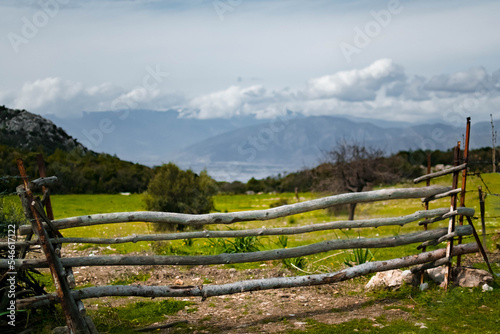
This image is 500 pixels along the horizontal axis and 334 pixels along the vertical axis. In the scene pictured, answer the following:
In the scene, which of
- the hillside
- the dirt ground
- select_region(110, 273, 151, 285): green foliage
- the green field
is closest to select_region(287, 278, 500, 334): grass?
the dirt ground

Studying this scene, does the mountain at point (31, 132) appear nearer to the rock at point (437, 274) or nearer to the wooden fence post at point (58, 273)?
the wooden fence post at point (58, 273)

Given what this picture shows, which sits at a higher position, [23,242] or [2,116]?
[2,116]

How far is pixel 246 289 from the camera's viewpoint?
4980 millimetres

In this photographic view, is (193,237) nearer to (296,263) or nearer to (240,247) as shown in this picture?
(296,263)

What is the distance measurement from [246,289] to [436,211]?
2.54 m

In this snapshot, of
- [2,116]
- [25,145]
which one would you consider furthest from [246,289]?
[2,116]

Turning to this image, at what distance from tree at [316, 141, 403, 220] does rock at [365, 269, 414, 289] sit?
9.37 meters

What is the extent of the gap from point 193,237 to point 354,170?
11036 mm

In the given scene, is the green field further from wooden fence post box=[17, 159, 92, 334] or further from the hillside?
the hillside

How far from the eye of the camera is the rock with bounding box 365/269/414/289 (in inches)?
220

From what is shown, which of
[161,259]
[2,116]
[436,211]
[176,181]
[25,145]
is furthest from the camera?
[2,116]

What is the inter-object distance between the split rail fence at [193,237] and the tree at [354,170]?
965 cm

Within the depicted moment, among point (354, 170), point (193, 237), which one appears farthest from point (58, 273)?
point (354, 170)

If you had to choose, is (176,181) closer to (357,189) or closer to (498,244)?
(357,189)
